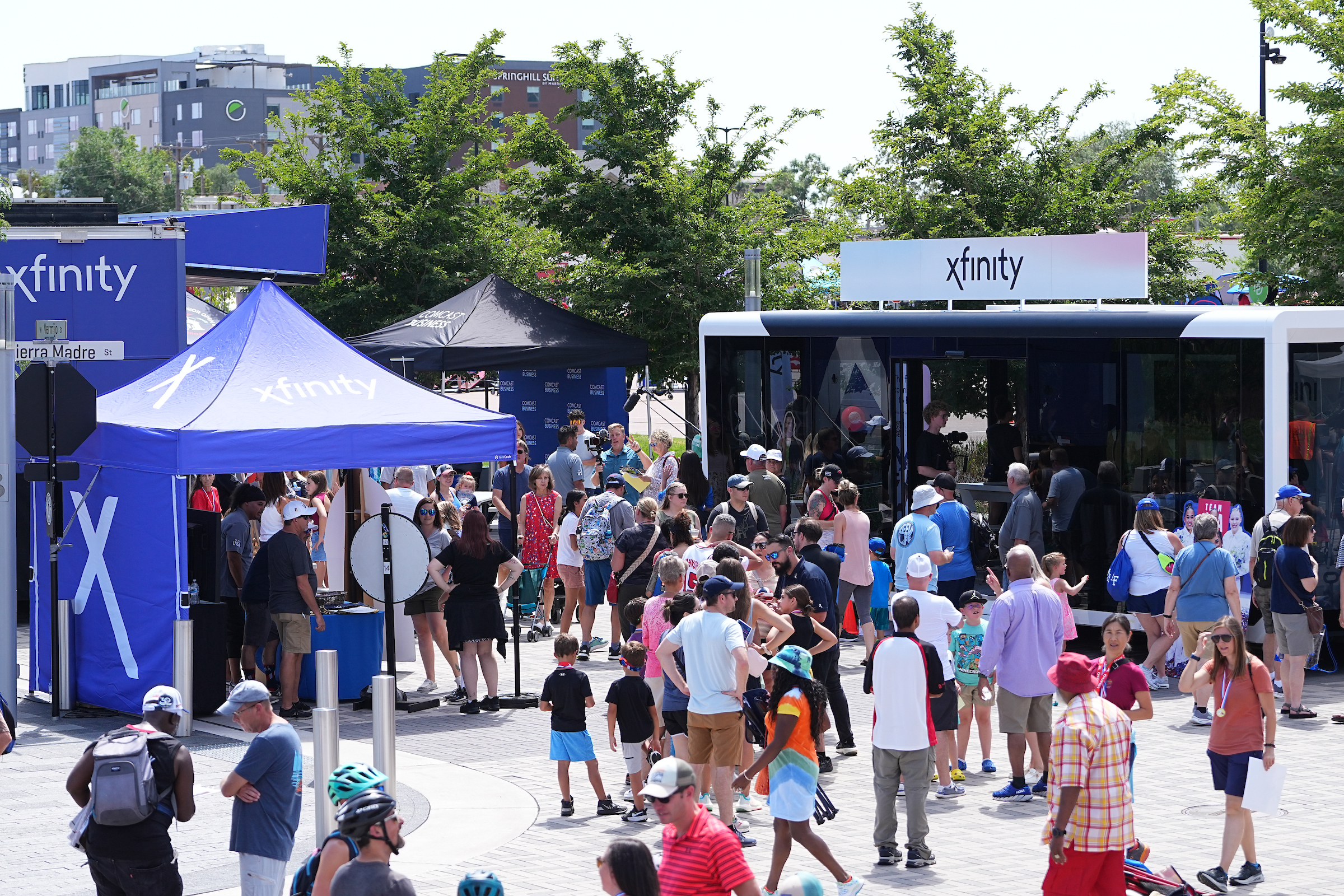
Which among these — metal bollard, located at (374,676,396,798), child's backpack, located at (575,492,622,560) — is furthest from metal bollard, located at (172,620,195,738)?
child's backpack, located at (575,492,622,560)

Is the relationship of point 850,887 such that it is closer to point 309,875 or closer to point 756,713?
point 756,713

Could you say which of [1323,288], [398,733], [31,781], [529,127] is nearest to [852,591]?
[398,733]

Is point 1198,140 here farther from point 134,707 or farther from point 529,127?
point 134,707

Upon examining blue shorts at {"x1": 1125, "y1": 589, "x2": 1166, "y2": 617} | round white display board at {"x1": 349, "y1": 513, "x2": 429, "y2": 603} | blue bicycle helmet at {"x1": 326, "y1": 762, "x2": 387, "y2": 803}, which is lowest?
blue shorts at {"x1": 1125, "y1": 589, "x2": 1166, "y2": 617}

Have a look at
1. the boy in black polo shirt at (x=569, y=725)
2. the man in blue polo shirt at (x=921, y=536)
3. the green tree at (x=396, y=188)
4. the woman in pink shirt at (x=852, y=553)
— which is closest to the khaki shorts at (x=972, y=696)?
the man in blue polo shirt at (x=921, y=536)

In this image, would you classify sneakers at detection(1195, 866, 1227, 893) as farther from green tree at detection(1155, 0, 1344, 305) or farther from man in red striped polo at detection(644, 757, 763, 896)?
green tree at detection(1155, 0, 1344, 305)

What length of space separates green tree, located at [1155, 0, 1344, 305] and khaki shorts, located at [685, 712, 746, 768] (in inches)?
544

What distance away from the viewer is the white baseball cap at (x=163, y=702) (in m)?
6.50

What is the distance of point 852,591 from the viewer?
13453 millimetres

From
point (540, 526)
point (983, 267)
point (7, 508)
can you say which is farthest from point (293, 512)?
point (983, 267)

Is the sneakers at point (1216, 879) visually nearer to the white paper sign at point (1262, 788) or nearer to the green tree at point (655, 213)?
the white paper sign at point (1262, 788)

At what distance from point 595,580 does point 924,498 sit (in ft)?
10.9

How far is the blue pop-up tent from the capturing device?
37.7 feet

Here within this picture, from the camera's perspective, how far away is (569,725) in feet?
30.8
